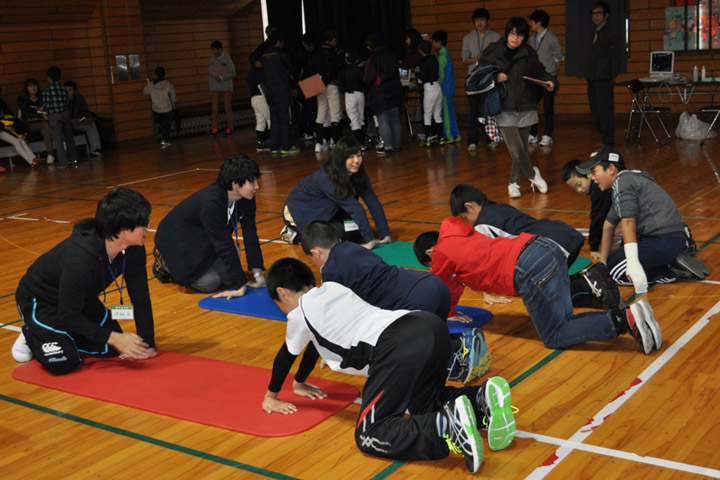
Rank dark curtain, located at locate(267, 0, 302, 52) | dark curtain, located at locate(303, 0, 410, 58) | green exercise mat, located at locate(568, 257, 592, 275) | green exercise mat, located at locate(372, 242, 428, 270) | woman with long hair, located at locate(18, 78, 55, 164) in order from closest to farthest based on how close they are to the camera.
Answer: green exercise mat, located at locate(568, 257, 592, 275) < green exercise mat, located at locate(372, 242, 428, 270) < woman with long hair, located at locate(18, 78, 55, 164) < dark curtain, located at locate(303, 0, 410, 58) < dark curtain, located at locate(267, 0, 302, 52)

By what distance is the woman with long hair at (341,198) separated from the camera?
5.61 m

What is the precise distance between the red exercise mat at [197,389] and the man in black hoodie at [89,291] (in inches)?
3.2

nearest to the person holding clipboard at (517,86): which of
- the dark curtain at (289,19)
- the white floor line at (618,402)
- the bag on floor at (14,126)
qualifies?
the white floor line at (618,402)

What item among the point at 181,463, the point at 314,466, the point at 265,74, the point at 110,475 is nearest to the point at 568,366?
the point at 314,466

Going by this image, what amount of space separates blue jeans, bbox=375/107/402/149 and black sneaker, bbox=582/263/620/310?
645cm

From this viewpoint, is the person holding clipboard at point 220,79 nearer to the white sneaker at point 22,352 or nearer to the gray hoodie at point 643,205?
the white sneaker at point 22,352

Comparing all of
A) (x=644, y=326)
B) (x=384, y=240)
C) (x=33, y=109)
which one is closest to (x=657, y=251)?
(x=644, y=326)

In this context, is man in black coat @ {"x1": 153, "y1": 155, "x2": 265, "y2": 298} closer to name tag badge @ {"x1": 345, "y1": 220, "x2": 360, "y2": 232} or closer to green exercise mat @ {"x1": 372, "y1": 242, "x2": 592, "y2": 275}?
green exercise mat @ {"x1": 372, "y1": 242, "x2": 592, "y2": 275}

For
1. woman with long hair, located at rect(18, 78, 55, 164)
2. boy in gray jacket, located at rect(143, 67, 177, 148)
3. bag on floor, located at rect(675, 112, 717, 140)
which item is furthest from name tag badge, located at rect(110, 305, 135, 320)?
boy in gray jacket, located at rect(143, 67, 177, 148)

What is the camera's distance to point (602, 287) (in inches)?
166

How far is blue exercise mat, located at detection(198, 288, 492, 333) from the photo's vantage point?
4.34 meters

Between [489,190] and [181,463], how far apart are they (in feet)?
17.0

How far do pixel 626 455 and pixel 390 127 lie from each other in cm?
820

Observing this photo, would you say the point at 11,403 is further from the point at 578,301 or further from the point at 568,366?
the point at 578,301
